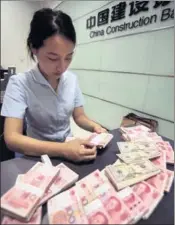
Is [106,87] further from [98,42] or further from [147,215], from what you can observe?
[147,215]

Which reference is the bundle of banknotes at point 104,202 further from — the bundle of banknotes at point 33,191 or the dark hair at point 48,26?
the dark hair at point 48,26

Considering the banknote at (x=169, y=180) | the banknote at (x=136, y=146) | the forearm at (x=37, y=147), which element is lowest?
the banknote at (x=169, y=180)

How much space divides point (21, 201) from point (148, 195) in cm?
34

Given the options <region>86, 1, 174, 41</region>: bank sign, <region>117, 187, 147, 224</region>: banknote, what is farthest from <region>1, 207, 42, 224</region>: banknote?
<region>86, 1, 174, 41</region>: bank sign

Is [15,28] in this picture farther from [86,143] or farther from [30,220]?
[30,220]

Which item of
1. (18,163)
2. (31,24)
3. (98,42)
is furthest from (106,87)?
(18,163)

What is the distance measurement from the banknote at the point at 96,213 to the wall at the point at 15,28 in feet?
1.95

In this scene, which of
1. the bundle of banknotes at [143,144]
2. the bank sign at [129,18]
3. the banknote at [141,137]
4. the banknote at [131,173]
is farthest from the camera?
the bank sign at [129,18]

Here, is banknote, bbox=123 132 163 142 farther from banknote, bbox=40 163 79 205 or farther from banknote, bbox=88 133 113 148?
banknote, bbox=40 163 79 205

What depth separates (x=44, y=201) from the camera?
0.47m

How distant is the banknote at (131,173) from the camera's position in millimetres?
551

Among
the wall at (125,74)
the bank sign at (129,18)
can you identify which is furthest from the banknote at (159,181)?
the bank sign at (129,18)

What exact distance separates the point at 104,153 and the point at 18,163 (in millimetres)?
329

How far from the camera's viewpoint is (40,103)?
87 cm
